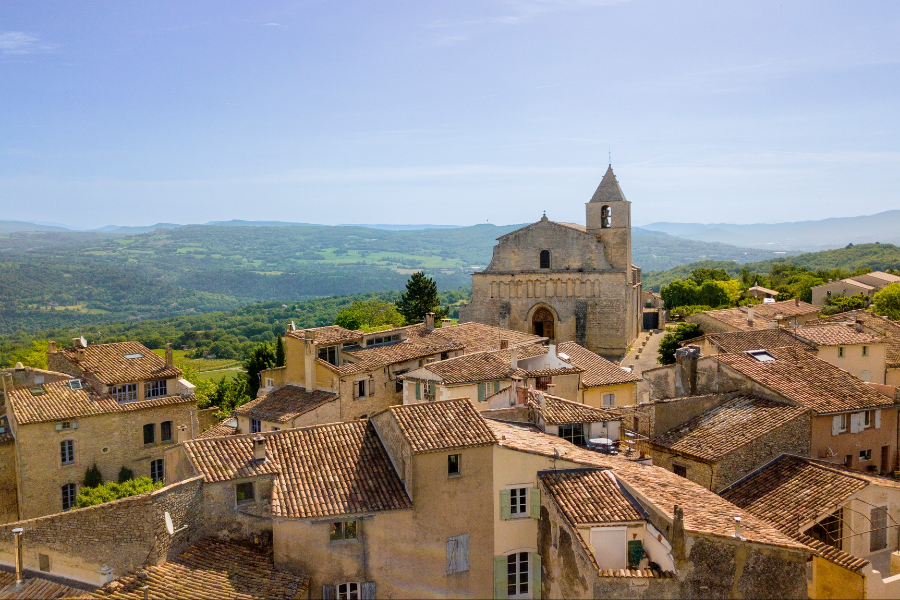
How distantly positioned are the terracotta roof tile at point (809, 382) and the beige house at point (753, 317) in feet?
60.9

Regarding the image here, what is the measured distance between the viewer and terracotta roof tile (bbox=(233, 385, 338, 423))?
30020mm

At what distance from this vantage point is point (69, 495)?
3045 cm

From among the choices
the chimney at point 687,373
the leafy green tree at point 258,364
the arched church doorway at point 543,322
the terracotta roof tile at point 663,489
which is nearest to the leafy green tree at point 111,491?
the terracotta roof tile at point 663,489

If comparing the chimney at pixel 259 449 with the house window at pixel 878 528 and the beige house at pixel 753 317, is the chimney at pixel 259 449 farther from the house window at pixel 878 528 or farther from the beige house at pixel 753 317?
the beige house at pixel 753 317

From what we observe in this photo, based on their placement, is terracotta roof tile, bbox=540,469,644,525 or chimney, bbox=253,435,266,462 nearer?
terracotta roof tile, bbox=540,469,644,525

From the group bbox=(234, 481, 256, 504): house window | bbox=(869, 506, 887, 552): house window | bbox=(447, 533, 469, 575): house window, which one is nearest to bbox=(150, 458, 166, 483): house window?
bbox=(234, 481, 256, 504): house window

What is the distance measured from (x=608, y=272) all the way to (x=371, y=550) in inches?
1817

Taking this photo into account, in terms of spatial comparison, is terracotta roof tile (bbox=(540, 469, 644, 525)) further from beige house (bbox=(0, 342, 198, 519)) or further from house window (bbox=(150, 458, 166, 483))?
house window (bbox=(150, 458, 166, 483))

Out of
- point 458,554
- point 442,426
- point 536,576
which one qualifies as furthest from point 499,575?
point 442,426

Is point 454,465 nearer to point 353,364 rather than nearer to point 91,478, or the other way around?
point 353,364

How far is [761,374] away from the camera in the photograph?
27.3 meters

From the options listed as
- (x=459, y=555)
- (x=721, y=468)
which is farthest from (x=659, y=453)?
(x=459, y=555)

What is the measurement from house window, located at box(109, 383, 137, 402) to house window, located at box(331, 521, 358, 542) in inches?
734

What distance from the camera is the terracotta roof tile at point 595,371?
32.8 meters
